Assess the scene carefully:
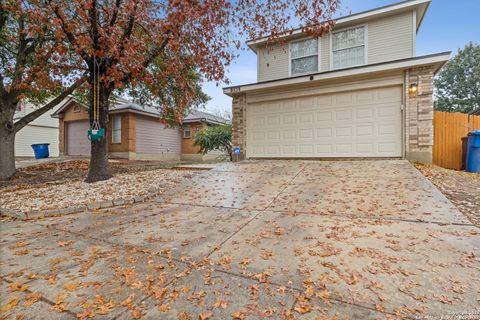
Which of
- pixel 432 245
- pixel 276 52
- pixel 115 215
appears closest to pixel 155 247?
pixel 115 215

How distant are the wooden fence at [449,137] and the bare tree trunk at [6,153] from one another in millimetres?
13437

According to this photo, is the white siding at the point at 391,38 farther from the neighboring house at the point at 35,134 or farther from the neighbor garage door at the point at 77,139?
the neighboring house at the point at 35,134

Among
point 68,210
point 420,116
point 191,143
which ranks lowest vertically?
point 68,210

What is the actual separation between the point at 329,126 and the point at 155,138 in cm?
1189

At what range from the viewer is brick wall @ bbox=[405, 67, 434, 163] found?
711cm

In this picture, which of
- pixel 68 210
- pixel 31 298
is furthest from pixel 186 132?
pixel 31 298

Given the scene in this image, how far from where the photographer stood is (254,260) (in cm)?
246

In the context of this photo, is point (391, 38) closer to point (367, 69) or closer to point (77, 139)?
point (367, 69)

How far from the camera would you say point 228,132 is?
13133mm

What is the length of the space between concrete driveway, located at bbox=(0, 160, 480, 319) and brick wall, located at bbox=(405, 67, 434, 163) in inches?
122

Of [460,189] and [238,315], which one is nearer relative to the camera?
[238,315]

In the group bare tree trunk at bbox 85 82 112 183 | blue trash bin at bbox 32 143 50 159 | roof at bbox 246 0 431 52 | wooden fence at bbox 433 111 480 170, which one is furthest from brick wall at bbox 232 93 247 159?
blue trash bin at bbox 32 143 50 159

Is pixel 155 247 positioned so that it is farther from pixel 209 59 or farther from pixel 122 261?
pixel 209 59

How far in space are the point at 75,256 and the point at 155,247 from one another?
82cm
